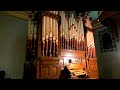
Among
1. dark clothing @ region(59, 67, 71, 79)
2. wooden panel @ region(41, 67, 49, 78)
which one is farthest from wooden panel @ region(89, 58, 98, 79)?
wooden panel @ region(41, 67, 49, 78)

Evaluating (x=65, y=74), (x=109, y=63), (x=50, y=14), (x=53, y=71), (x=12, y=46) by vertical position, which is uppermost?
(x=50, y=14)

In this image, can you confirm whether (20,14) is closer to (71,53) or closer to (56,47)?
(56,47)

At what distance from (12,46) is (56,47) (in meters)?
2.14

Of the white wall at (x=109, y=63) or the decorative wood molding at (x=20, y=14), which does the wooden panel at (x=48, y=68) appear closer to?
the decorative wood molding at (x=20, y=14)

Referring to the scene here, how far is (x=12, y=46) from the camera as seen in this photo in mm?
6027

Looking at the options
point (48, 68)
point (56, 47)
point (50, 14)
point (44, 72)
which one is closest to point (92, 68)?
point (56, 47)

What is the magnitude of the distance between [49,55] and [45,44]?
43 centimetres

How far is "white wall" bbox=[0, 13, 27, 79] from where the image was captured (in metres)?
5.75

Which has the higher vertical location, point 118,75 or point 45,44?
point 45,44

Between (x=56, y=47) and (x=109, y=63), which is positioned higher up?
(x=56, y=47)

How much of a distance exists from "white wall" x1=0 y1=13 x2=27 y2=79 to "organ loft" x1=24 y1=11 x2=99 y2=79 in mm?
612
